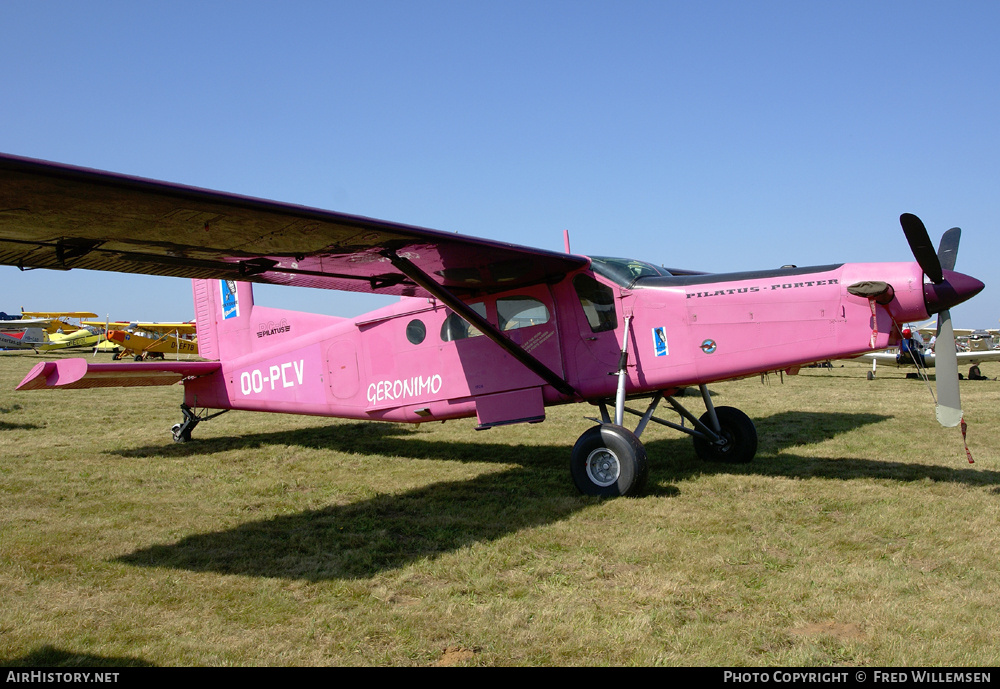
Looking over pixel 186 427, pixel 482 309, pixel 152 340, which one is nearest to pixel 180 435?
pixel 186 427

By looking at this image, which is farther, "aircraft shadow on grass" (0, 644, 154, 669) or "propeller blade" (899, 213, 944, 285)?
"propeller blade" (899, 213, 944, 285)

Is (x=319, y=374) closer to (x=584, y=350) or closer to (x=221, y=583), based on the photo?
(x=584, y=350)

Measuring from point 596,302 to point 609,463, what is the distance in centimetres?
181

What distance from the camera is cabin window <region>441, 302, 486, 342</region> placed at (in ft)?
26.8

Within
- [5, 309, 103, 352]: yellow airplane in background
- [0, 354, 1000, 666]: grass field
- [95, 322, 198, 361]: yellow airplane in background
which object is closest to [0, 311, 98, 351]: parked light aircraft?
[5, 309, 103, 352]: yellow airplane in background

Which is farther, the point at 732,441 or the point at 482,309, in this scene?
the point at 732,441

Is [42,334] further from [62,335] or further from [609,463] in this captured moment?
[609,463]

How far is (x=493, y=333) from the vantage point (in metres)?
7.29

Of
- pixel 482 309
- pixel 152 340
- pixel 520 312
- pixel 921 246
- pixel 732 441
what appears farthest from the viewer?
pixel 152 340

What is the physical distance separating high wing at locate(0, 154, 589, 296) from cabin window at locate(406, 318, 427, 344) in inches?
15.8

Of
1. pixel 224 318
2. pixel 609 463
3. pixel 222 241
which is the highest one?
pixel 222 241

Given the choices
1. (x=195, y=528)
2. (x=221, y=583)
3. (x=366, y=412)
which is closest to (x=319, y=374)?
(x=366, y=412)

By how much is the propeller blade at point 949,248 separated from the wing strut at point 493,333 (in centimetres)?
373

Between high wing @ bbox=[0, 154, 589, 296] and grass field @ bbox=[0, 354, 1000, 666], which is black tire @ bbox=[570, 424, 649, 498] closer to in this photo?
grass field @ bbox=[0, 354, 1000, 666]
